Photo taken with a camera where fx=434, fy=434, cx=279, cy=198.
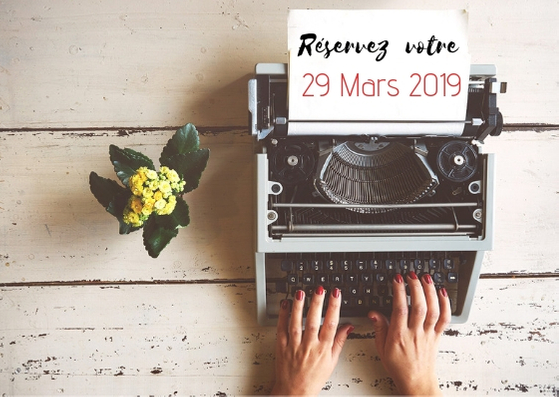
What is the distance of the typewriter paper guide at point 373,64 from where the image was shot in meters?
1.02

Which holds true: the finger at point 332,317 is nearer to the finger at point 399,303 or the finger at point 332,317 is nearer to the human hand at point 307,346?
the human hand at point 307,346

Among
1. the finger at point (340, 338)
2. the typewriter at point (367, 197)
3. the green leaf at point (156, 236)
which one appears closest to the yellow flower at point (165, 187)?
the green leaf at point (156, 236)

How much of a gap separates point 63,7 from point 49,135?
14.7 inches

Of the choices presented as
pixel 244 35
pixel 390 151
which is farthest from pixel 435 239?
pixel 244 35

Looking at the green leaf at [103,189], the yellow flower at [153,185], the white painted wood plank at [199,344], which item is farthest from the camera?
the white painted wood plank at [199,344]

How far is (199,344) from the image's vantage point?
4.33 feet

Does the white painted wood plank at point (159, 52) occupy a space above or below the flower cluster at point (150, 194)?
above

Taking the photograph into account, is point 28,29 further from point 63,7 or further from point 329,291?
point 329,291

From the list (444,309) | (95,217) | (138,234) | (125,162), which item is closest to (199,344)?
(138,234)

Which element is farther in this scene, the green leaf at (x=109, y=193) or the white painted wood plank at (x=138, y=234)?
the white painted wood plank at (x=138, y=234)

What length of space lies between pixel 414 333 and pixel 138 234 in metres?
0.86

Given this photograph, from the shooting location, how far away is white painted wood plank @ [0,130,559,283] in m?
1.29

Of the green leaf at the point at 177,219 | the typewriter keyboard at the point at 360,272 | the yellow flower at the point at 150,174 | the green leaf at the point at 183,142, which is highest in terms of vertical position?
the green leaf at the point at 183,142

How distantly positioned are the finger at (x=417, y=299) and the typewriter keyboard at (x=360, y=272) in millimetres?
30
